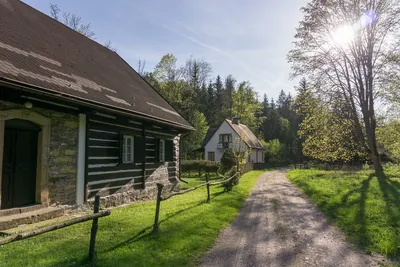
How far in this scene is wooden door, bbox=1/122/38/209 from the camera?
6.70m

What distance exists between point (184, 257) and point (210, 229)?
1.87 m

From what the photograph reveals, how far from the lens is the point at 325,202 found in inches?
406

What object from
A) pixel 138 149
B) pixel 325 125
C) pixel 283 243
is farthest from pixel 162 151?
pixel 325 125

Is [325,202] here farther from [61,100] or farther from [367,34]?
[367,34]

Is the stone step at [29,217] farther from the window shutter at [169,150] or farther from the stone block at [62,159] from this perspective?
the window shutter at [169,150]

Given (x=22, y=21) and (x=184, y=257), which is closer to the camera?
(x=184, y=257)

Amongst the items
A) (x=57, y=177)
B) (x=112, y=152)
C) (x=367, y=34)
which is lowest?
(x=57, y=177)

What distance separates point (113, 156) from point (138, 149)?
146 cm

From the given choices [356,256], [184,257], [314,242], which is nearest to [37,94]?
[184,257]

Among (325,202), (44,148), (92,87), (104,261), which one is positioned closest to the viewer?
(104,261)

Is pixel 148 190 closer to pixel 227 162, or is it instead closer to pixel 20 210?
pixel 20 210

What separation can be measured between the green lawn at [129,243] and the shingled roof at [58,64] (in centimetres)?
340

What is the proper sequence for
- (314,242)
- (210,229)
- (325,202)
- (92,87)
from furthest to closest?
(325,202) → (92,87) → (210,229) → (314,242)

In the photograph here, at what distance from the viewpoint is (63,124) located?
25.9 ft
